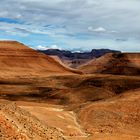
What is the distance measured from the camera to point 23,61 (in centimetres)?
12675

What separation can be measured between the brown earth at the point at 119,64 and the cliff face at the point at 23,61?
Result: 20.0 metres

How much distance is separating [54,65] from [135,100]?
302 feet

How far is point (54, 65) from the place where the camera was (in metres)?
134

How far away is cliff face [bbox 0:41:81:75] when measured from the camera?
11798cm

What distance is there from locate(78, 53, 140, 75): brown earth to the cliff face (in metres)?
20.0

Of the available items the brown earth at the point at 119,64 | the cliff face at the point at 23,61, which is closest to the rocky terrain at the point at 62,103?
the cliff face at the point at 23,61

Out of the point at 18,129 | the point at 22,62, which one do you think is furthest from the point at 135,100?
the point at 22,62

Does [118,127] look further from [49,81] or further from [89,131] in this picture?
[49,81]

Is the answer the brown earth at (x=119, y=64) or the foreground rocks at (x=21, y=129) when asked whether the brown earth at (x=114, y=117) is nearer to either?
the foreground rocks at (x=21, y=129)

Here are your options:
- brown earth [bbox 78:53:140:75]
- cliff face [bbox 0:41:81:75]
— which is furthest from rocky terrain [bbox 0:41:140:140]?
brown earth [bbox 78:53:140:75]

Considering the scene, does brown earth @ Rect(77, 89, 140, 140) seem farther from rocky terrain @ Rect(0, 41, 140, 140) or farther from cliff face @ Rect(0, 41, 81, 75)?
cliff face @ Rect(0, 41, 81, 75)

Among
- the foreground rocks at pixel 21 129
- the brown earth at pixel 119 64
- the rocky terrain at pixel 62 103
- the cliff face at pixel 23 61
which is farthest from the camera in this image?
the brown earth at pixel 119 64

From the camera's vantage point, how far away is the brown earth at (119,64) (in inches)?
5359

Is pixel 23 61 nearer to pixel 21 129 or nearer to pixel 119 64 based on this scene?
pixel 119 64
